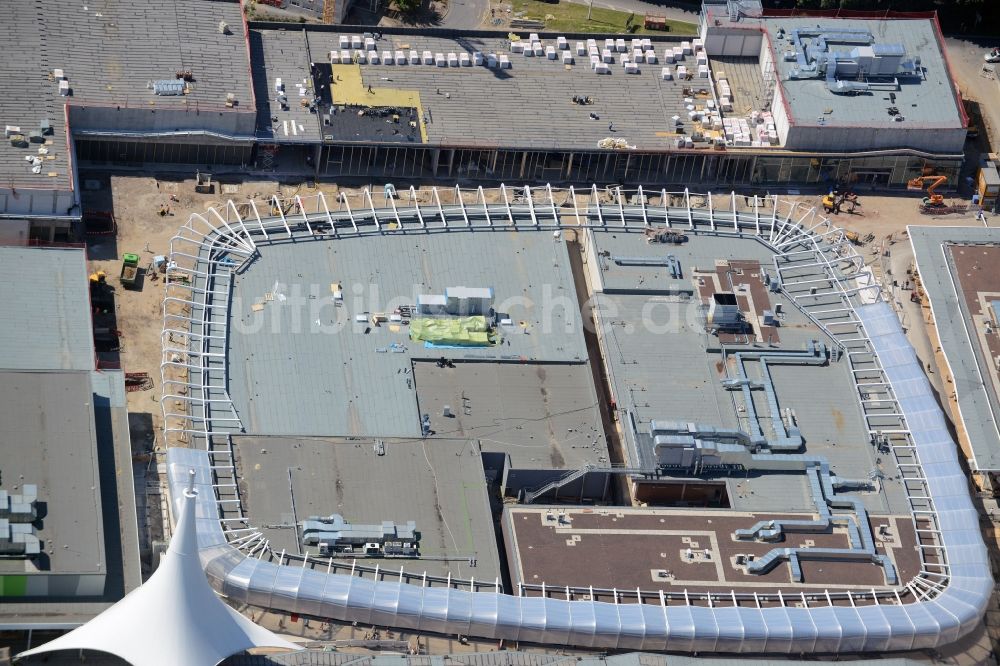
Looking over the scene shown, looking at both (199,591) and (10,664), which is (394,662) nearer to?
(199,591)

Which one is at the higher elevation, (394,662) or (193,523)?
(193,523)

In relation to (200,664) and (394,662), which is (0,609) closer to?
(200,664)

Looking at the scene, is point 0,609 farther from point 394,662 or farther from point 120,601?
point 394,662

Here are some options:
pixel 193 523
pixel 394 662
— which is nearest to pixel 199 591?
pixel 193 523

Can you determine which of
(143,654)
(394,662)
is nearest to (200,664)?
(143,654)

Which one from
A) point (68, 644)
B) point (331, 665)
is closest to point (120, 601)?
point (68, 644)
